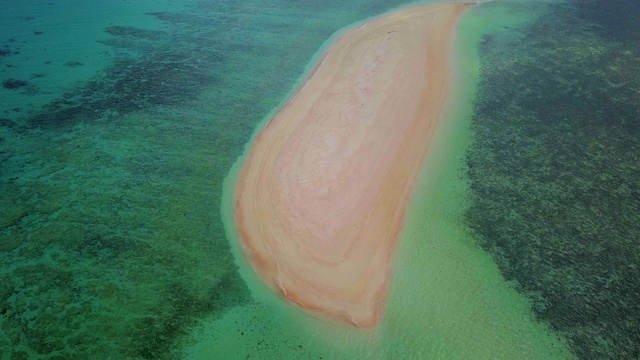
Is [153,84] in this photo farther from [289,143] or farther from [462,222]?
[462,222]

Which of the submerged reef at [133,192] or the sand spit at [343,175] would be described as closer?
the submerged reef at [133,192]

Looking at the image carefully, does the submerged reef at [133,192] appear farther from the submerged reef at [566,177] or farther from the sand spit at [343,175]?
the submerged reef at [566,177]

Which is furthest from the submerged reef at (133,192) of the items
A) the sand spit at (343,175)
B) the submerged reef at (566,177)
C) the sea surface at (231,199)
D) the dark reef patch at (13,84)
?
the submerged reef at (566,177)

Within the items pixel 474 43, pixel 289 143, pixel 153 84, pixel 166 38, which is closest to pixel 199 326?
pixel 289 143

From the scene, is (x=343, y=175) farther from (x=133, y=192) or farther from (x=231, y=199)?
(x=133, y=192)

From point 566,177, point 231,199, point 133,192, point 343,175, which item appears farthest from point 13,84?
point 566,177

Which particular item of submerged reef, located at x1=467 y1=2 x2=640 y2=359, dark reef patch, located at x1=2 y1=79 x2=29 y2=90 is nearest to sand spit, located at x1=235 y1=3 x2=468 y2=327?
submerged reef, located at x1=467 y1=2 x2=640 y2=359
